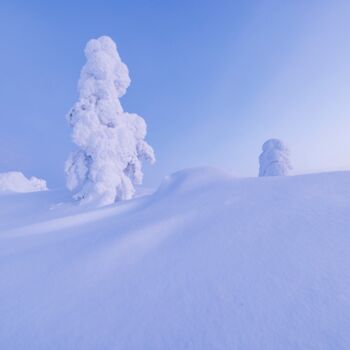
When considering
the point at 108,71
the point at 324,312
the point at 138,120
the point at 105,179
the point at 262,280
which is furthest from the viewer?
the point at 138,120

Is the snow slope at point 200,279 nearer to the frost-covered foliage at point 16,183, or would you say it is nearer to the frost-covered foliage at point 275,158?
Answer: the frost-covered foliage at point 275,158

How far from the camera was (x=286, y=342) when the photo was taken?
1505mm

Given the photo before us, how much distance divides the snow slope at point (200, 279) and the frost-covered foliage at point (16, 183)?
2514 cm

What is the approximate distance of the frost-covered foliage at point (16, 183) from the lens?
2470 centimetres

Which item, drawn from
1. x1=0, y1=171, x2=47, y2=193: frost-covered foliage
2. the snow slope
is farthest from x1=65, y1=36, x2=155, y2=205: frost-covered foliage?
x1=0, y1=171, x2=47, y2=193: frost-covered foliage

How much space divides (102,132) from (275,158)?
15870 mm

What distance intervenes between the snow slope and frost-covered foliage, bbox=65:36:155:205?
33.1 feet

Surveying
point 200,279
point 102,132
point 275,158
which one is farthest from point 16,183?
point 200,279

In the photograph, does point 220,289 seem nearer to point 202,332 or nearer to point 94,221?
point 202,332

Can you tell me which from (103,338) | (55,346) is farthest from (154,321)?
(55,346)

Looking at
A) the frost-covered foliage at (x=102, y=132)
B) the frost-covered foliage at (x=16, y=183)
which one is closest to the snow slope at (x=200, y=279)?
the frost-covered foliage at (x=102, y=132)

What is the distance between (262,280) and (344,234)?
3.73ft

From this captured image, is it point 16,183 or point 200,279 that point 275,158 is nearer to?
point 200,279

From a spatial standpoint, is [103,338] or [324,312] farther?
[103,338]
